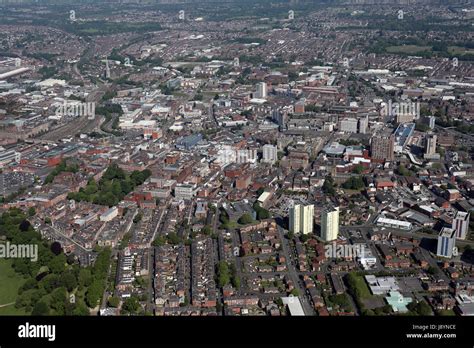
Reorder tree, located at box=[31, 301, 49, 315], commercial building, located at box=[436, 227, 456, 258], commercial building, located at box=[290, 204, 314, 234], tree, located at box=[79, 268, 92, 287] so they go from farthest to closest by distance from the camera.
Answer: commercial building, located at box=[290, 204, 314, 234], commercial building, located at box=[436, 227, 456, 258], tree, located at box=[79, 268, 92, 287], tree, located at box=[31, 301, 49, 315]

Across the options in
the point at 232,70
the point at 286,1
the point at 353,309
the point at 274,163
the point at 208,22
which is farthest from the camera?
the point at 286,1

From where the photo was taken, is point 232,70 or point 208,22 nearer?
point 232,70

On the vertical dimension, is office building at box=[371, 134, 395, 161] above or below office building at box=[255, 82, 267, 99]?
below

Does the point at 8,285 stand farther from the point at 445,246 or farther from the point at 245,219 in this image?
the point at 445,246

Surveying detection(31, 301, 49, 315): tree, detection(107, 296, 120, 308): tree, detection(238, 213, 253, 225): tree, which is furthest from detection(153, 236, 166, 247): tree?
detection(31, 301, 49, 315): tree

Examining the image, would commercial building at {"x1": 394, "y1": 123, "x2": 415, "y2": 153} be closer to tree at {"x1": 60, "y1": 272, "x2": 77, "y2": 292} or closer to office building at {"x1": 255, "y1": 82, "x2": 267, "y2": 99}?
office building at {"x1": 255, "y1": 82, "x2": 267, "y2": 99}

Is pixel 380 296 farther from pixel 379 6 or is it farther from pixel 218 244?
pixel 379 6

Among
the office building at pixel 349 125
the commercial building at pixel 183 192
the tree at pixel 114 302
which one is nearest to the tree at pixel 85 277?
the tree at pixel 114 302

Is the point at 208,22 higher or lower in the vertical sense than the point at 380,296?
higher
